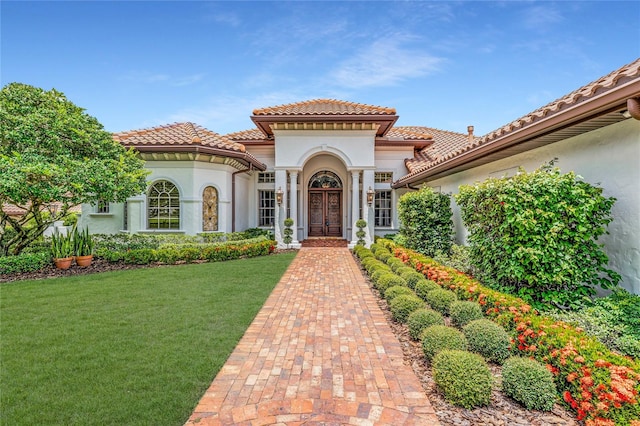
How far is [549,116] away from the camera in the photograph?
4633mm

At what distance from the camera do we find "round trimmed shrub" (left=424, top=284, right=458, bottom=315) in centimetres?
514

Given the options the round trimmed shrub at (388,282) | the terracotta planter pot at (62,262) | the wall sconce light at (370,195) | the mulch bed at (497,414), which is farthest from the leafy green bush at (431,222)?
the terracotta planter pot at (62,262)

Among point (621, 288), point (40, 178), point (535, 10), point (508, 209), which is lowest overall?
point (621, 288)

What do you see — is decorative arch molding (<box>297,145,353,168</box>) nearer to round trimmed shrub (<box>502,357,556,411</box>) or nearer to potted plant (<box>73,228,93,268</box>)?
potted plant (<box>73,228,93,268</box>)

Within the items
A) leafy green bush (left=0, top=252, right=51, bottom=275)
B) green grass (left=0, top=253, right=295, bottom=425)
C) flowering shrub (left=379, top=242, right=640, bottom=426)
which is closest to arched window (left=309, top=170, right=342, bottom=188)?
green grass (left=0, top=253, right=295, bottom=425)

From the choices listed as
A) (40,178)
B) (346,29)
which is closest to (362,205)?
(346,29)

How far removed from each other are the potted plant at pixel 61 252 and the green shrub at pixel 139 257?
140 centimetres

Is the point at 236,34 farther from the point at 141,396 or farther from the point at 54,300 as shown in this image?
the point at 141,396

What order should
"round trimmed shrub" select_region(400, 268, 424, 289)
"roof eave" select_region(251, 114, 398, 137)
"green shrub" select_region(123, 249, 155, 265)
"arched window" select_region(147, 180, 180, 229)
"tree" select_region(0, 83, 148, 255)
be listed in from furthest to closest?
1. "roof eave" select_region(251, 114, 398, 137)
2. "arched window" select_region(147, 180, 180, 229)
3. "green shrub" select_region(123, 249, 155, 265)
4. "tree" select_region(0, 83, 148, 255)
5. "round trimmed shrub" select_region(400, 268, 424, 289)

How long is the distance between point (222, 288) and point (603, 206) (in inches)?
275

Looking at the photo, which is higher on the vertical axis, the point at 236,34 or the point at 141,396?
the point at 236,34

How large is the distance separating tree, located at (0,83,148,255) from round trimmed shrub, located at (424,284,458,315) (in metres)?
8.74

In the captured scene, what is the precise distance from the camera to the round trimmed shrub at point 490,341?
3719mm

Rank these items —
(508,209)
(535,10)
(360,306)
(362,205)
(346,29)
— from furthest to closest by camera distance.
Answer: (362,205) < (346,29) < (535,10) < (360,306) < (508,209)
